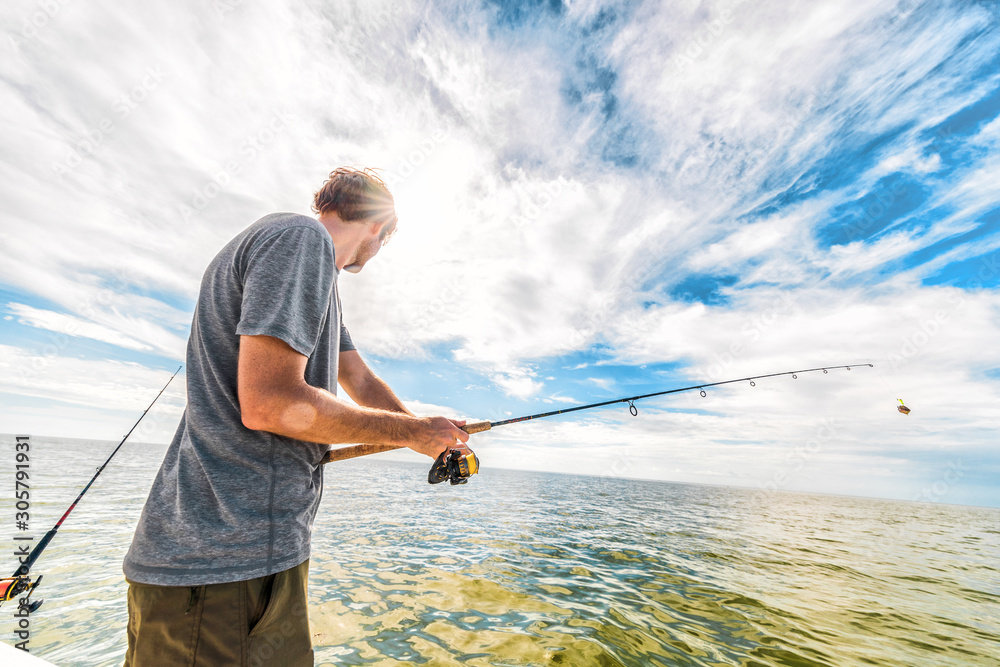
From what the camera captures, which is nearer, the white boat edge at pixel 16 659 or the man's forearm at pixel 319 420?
the man's forearm at pixel 319 420

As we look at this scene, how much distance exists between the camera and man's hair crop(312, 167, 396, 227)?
2279mm

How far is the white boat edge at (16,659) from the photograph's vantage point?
7.06ft

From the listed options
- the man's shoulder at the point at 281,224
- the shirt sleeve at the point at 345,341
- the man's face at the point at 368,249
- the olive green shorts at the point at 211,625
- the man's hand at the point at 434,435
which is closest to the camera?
the olive green shorts at the point at 211,625

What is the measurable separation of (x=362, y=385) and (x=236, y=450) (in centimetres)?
142

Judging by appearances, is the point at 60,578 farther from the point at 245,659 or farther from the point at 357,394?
the point at 245,659

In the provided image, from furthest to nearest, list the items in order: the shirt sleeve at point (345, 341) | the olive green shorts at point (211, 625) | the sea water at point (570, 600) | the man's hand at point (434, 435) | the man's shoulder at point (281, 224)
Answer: the sea water at point (570, 600)
the shirt sleeve at point (345, 341)
the man's hand at point (434, 435)
the man's shoulder at point (281, 224)
the olive green shorts at point (211, 625)

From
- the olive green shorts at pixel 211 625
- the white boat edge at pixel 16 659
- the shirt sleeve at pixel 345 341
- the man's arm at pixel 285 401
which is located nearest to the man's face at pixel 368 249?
the shirt sleeve at pixel 345 341

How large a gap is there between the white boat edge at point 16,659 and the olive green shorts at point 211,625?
4.80 ft

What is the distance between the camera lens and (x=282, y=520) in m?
1.65

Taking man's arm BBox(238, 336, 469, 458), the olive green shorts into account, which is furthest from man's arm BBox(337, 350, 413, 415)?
the olive green shorts

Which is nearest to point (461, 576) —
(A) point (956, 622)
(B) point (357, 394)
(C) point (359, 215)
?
(B) point (357, 394)

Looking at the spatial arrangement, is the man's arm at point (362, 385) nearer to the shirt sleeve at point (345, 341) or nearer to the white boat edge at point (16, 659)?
the shirt sleeve at point (345, 341)

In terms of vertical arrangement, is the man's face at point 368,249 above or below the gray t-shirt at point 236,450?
above

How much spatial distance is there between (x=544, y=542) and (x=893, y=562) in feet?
35.5
